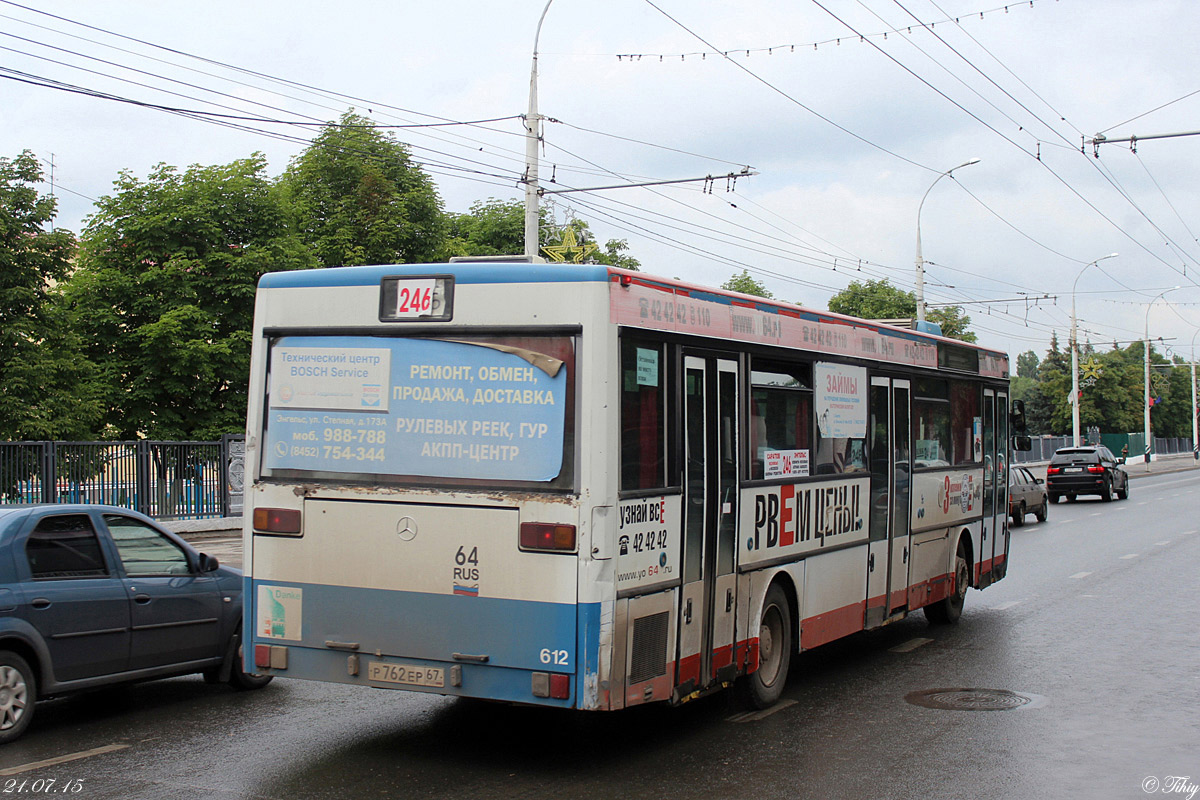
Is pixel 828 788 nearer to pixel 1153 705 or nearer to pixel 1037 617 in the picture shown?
→ pixel 1153 705

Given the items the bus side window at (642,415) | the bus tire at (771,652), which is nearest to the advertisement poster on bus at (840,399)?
the bus tire at (771,652)

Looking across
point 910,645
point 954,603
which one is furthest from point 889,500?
point 954,603

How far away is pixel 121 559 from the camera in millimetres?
8070

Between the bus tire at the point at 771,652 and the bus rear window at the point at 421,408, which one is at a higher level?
the bus rear window at the point at 421,408

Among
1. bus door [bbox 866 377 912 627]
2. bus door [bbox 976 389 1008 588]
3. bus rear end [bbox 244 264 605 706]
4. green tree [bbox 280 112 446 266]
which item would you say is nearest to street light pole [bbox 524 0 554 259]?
bus door [bbox 976 389 1008 588]

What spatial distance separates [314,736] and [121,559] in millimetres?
1873

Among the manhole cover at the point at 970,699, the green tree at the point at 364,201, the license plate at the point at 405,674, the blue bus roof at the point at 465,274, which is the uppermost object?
the green tree at the point at 364,201

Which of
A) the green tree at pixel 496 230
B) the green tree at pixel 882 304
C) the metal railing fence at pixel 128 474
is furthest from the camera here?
the green tree at pixel 882 304

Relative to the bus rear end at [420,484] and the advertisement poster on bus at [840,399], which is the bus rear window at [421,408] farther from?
the advertisement poster on bus at [840,399]

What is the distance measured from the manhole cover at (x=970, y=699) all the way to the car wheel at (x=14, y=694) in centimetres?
601

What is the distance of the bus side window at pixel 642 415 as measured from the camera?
6629 mm

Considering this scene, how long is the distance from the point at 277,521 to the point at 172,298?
Result: 2710 centimetres

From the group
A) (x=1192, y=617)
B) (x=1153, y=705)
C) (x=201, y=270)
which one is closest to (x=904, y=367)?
(x=1153, y=705)

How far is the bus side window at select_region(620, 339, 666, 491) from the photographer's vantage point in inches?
261
